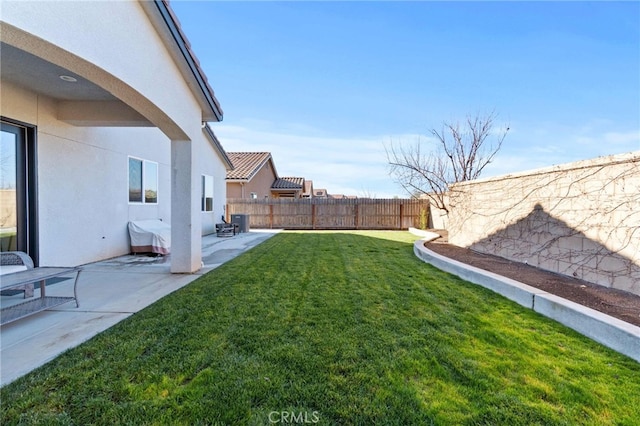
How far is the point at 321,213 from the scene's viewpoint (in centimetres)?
1822

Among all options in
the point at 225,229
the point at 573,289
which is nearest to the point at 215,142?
the point at 225,229

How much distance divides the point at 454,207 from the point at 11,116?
10.8m

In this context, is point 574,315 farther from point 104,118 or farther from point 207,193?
point 207,193

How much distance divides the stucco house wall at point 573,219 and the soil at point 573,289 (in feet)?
0.66

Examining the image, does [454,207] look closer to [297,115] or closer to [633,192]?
[633,192]

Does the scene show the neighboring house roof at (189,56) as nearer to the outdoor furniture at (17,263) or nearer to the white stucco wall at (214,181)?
the outdoor furniture at (17,263)

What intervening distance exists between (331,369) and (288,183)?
24.8m

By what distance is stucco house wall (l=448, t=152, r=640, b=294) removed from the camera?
14.7 ft

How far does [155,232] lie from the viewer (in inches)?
325

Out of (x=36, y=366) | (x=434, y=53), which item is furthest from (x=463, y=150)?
(x=36, y=366)

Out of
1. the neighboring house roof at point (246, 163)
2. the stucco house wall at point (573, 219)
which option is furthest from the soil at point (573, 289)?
the neighboring house roof at point (246, 163)

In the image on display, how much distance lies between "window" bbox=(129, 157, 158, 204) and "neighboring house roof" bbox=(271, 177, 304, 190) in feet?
53.4

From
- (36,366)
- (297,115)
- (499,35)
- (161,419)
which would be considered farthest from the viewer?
(297,115)

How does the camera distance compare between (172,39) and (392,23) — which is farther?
(392,23)
